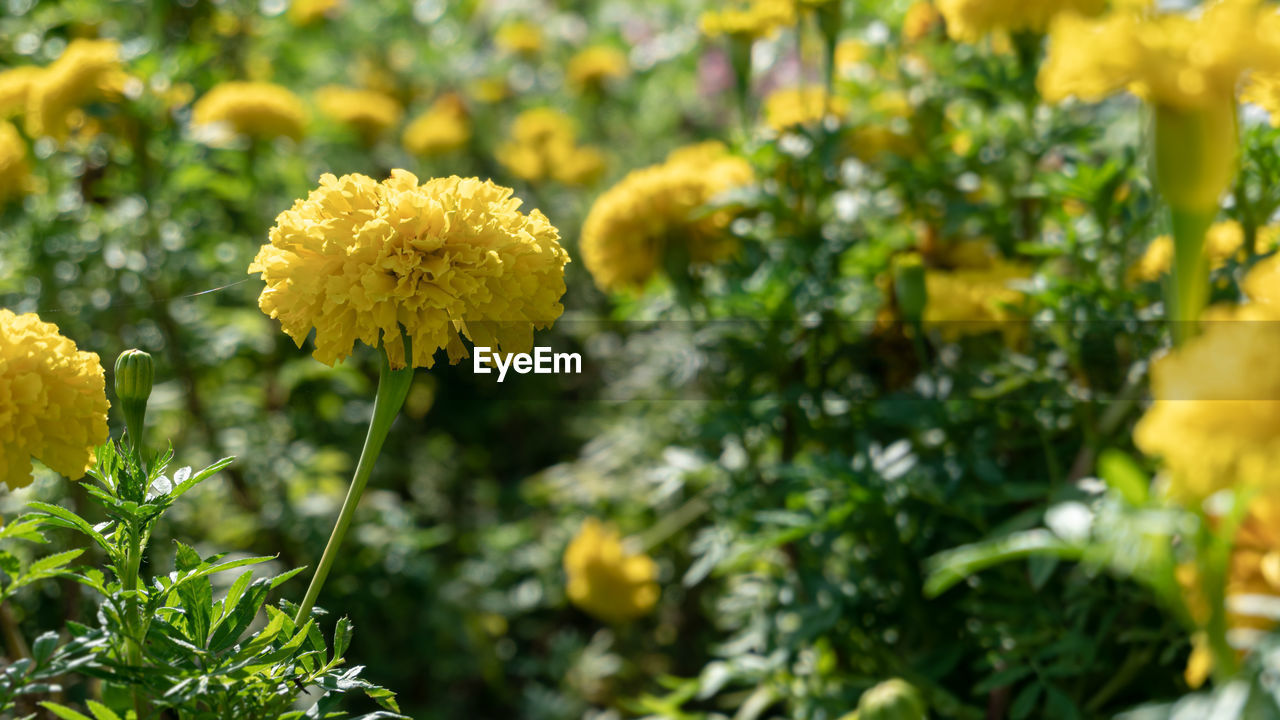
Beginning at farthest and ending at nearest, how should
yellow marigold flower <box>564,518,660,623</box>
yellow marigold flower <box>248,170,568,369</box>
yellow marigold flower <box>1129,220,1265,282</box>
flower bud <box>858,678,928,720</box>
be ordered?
yellow marigold flower <box>564,518,660,623</box> → yellow marigold flower <box>1129,220,1265,282</box> → flower bud <box>858,678,928,720</box> → yellow marigold flower <box>248,170,568,369</box>

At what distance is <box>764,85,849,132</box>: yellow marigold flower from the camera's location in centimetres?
160

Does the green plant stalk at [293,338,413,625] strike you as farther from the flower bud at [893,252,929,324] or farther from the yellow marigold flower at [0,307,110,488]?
the flower bud at [893,252,929,324]

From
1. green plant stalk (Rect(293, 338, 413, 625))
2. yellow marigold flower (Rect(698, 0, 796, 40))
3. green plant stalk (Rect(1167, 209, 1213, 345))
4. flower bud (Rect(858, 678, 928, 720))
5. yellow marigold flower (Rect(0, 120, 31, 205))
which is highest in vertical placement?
yellow marigold flower (Rect(698, 0, 796, 40))

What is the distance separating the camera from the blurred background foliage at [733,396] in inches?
48.8

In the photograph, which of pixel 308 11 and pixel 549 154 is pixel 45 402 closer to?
pixel 549 154

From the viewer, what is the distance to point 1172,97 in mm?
581

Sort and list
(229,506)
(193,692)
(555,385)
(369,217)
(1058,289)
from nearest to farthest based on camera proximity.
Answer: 1. (193,692)
2. (369,217)
3. (1058,289)
4. (229,506)
5. (555,385)

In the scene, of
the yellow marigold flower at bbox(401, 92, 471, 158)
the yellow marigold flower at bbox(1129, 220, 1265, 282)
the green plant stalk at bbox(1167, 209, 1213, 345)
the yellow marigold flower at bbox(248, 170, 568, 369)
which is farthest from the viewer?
the yellow marigold flower at bbox(401, 92, 471, 158)

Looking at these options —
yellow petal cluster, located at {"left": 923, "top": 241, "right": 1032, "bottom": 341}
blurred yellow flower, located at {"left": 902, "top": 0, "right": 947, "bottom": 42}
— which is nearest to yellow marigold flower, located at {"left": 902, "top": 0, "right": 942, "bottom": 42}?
blurred yellow flower, located at {"left": 902, "top": 0, "right": 947, "bottom": 42}

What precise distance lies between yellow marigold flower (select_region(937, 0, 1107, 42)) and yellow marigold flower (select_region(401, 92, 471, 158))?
6.44 ft

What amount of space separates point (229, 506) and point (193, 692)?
1.43m

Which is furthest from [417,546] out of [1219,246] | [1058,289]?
[1219,246]

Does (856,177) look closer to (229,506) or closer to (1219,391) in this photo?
(1219,391)

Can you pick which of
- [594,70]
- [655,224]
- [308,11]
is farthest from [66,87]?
[594,70]
